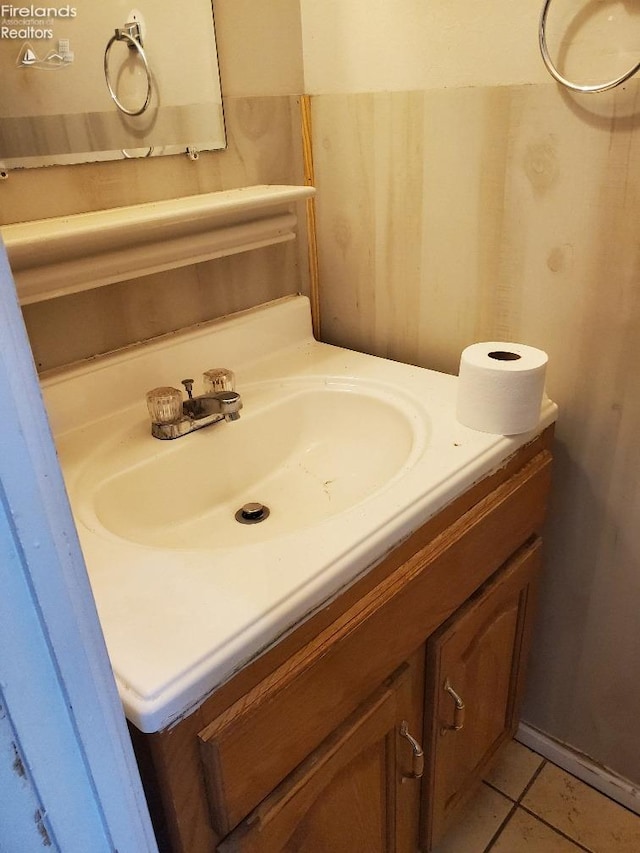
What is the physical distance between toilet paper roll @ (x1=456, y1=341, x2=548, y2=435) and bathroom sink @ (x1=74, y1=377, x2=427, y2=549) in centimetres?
8

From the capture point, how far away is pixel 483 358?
3.06ft

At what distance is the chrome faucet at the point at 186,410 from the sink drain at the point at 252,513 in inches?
5.6

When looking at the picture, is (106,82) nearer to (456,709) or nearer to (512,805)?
(456,709)

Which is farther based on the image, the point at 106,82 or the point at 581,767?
the point at 581,767

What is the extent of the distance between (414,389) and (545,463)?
0.80 ft

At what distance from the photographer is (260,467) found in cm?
107

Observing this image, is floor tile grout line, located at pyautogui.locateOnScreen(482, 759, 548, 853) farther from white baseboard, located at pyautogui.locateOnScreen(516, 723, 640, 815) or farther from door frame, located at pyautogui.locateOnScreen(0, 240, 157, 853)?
door frame, located at pyautogui.locateOnScreen(0, 240, 157, 853)

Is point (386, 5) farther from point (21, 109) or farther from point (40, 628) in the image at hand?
point (40, 628)

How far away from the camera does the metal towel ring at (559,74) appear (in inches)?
33.2

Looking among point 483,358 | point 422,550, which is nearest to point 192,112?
point 483,358

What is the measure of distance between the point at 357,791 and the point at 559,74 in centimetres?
101

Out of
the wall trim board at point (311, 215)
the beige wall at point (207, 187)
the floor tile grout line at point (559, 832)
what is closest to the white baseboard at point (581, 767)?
the floor tile grout line at point (559, 832)

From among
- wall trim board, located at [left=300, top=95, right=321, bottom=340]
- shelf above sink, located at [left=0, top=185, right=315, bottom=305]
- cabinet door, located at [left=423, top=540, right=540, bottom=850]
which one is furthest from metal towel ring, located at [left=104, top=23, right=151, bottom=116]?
cabinet door, located at [left=423, top=540, right=540, bottom=850]

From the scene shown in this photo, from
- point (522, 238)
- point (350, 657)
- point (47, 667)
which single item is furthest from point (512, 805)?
point (47, 667)
